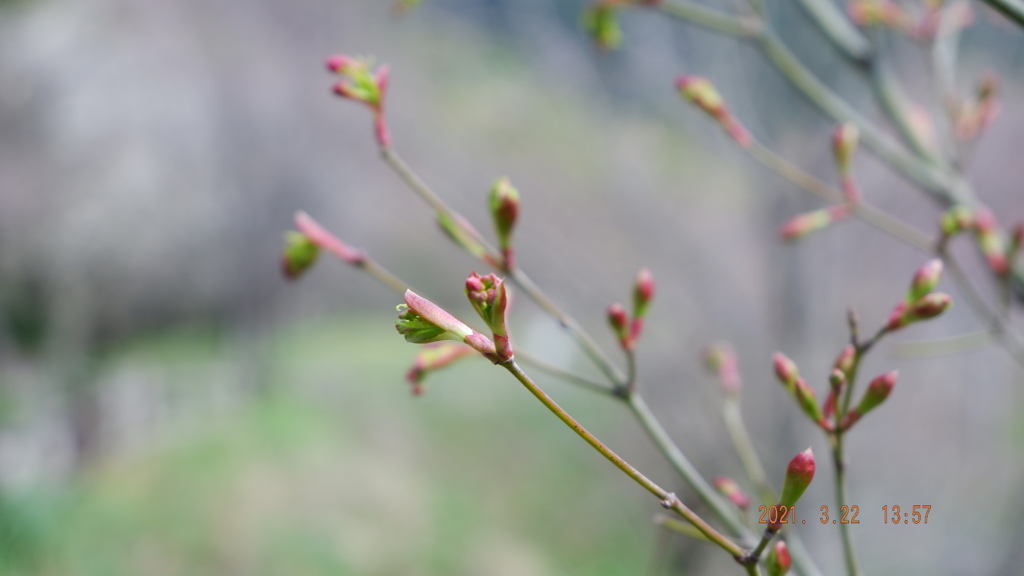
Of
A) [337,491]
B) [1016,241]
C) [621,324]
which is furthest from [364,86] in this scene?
[337,491]

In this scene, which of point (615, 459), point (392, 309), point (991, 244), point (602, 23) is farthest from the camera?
point (392, 309)

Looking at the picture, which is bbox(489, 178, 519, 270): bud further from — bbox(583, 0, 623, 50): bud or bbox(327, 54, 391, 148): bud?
bbox(583, 0, 623, 50): bud

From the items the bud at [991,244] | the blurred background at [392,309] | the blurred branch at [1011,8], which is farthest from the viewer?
the blurred background at [392,309]

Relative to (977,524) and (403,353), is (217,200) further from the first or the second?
(977,524)

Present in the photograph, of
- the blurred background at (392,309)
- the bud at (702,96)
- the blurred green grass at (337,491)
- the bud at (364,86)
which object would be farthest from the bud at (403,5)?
the blurred green grass at (337,491)

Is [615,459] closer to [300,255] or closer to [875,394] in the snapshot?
[875,394]

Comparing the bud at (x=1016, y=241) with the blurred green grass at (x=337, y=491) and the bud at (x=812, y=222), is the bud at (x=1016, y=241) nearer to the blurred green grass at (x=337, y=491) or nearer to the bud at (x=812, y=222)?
the bud at (x=812, y=222)
